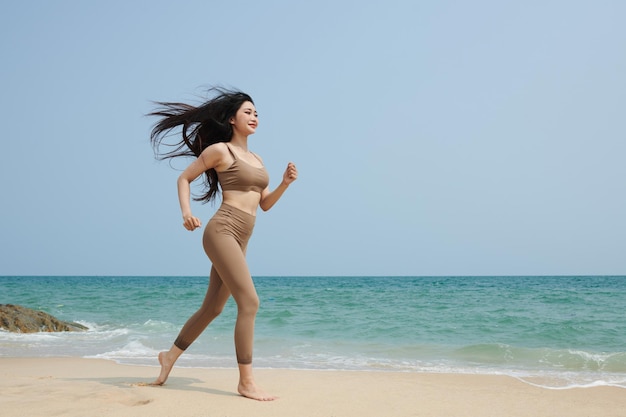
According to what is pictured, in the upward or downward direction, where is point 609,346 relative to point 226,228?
downward

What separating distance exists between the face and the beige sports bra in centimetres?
19

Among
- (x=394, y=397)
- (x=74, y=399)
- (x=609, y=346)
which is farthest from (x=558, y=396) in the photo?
(x=609, y=346)

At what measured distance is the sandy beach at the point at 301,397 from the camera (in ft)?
12.8

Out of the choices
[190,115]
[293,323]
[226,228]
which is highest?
[190,115]

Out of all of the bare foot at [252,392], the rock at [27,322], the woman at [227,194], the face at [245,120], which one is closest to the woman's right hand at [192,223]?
the woman at [227,194]

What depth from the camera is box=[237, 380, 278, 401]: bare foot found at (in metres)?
4.22

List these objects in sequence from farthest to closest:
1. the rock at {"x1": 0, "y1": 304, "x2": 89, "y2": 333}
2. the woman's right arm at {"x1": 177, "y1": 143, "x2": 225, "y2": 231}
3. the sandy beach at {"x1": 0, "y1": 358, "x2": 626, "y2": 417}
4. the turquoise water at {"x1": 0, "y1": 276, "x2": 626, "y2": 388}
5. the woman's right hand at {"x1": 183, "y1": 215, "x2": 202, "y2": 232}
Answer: the rock at {"x1": 0, "y1": 304, "x2": 89, "y2": 333}, the turquoise water at {"x1": 0, "y1": 276, "x2": 626, "y2": 388}, the woman's right arm at {"x1": 177, "y1": 143, "x2": 225, "y2": 231}, the woman's right hand at {"x1": 183, "y1": 215, "x2": 202, "y2": 232}, the sandy beach at {"x1": 0, "y1": 358, "x2": 626, "y2": 417}

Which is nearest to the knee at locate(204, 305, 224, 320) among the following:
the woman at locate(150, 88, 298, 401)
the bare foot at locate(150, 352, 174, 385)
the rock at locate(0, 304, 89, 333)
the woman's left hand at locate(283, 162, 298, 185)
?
the woman at locate(150, 88, 298, 401)

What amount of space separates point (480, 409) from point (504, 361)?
185 inches

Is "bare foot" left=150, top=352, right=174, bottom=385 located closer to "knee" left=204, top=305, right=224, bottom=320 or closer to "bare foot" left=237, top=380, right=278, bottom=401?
"knee" left=204, top=305, right=224, bottom=320

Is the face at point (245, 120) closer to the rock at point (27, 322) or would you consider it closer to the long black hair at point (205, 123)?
the long black hair at point (205, 123)

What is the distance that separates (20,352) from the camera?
830cm

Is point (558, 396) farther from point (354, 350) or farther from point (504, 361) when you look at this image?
point (354, 350)

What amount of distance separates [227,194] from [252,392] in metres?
1.40
